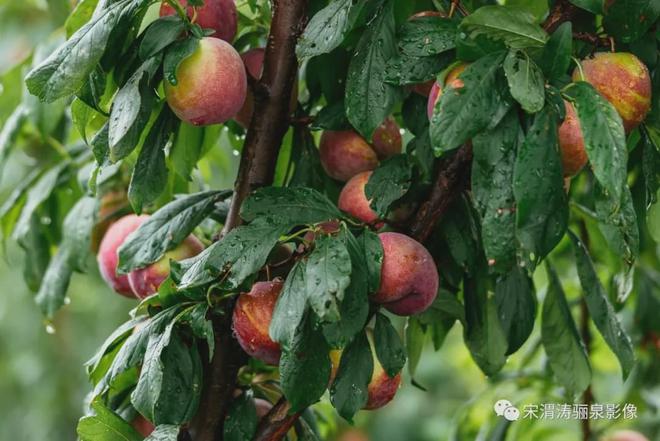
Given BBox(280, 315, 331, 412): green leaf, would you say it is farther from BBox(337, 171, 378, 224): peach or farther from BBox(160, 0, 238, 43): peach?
BBox(160, 0, 238, 43): peach

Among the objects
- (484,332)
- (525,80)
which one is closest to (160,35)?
(525,80)

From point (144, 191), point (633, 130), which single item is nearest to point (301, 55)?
point (144, 191)

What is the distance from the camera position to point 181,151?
3.94 feet

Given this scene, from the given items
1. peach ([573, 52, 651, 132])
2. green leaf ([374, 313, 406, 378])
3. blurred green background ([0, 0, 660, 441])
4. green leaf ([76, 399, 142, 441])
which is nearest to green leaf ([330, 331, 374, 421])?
green leaf ([374, 313, 406, 378])

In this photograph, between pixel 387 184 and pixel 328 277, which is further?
pixel 387 184

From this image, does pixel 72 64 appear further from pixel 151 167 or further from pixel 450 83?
pixel 450 83

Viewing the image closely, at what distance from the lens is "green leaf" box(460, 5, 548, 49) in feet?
2.94

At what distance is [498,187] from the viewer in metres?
0.87

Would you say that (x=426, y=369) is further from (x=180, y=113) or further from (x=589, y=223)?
(x=180, y=113)

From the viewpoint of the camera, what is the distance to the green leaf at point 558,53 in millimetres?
889

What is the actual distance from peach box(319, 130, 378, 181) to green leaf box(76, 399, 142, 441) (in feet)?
1.21

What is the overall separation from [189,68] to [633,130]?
47cm

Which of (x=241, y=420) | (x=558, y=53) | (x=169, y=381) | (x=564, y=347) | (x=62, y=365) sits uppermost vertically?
(x=558, y=53)

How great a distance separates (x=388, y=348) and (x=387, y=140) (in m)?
0.26
